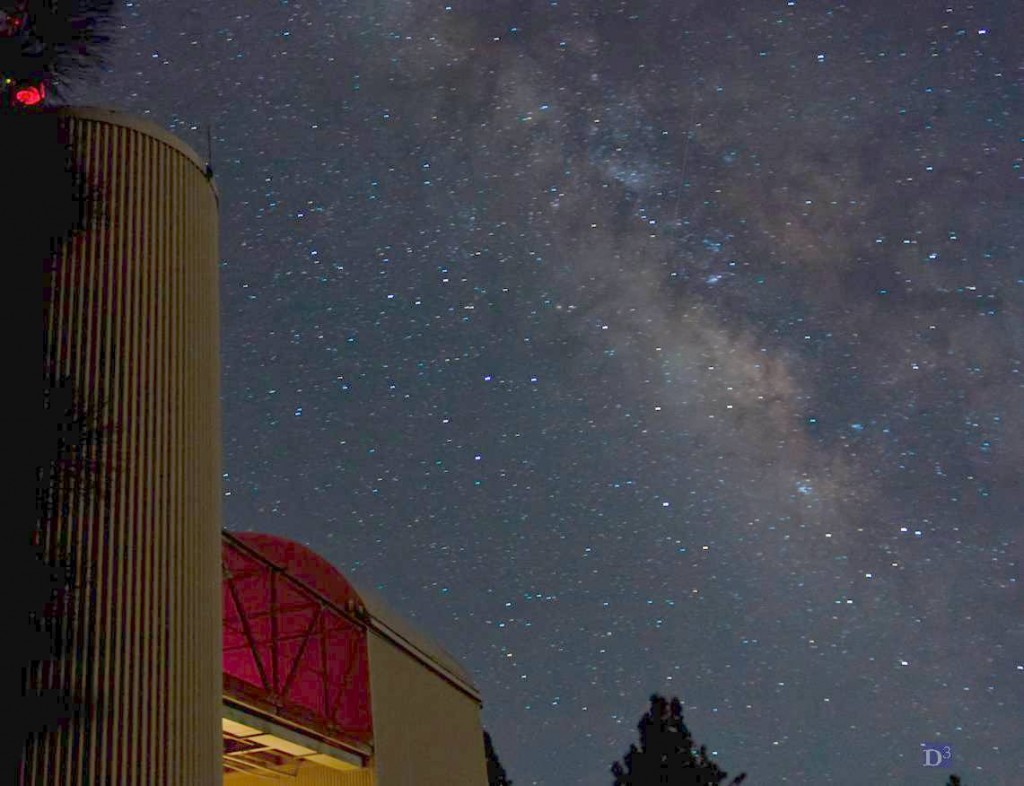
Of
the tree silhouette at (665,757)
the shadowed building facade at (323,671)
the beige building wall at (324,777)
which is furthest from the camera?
the tree silhouette at (665,757)

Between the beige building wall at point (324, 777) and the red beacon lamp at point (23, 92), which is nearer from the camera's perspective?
the red beacon lamp at point (23, 92)

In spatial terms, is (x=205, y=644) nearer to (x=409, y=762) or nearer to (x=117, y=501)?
(x=117, y=501)

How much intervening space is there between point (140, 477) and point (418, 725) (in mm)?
12856

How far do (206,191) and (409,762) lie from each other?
12051mm

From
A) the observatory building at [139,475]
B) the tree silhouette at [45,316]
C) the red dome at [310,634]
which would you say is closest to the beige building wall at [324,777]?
the red dome at [310,634]

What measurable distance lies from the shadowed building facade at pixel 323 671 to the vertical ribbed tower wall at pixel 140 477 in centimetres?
524

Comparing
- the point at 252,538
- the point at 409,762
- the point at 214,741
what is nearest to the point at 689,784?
the point at 409,762

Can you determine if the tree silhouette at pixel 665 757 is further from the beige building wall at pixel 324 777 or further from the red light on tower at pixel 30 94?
the red light on tower at pixel 30 94

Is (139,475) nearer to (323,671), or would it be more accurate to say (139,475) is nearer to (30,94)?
(30,94)

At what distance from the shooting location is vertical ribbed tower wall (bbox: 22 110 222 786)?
29.2 feet

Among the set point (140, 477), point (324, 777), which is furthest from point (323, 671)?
point (140, 477)

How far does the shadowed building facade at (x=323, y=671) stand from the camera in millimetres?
16562

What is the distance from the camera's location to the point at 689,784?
4891 centimetres

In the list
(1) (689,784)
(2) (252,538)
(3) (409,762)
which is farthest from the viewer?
(1) (689,784)
